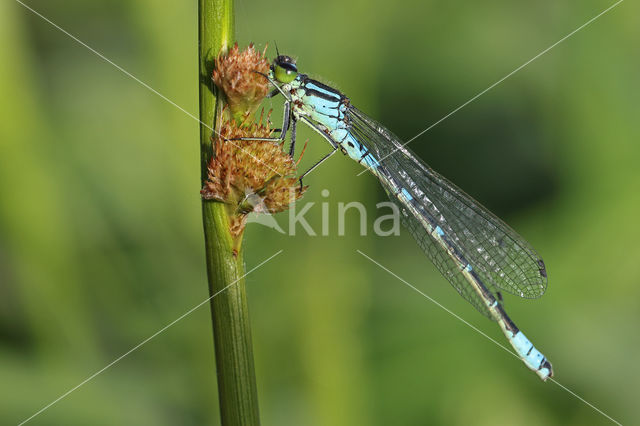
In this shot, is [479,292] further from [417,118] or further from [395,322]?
[417,118]

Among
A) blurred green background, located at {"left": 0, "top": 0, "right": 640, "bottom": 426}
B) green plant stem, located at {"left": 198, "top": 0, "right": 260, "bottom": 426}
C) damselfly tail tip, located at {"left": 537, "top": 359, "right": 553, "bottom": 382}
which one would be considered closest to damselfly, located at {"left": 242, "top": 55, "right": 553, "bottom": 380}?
damselfly tail tip, located at {"left": 537, "top": 359, "right": 553, "bottom": 382}

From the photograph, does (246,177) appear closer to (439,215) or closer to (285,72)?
(285,72)

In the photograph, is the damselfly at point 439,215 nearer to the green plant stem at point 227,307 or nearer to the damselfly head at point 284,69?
the damselfly head at point 284,69

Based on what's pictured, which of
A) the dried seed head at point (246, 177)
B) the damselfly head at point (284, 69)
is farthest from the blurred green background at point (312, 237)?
the dried seed head at point (246, 177)

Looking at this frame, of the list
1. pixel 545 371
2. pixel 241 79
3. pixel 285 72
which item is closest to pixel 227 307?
pixel 241 79

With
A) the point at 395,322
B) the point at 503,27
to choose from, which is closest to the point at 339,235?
the point at 395,322
